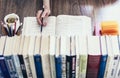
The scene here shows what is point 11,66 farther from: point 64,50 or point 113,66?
point 113,66

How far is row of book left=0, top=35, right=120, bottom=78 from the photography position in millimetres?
962

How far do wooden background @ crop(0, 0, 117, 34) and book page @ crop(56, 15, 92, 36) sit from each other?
0.37 feet

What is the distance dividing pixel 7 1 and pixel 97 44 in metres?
0.70

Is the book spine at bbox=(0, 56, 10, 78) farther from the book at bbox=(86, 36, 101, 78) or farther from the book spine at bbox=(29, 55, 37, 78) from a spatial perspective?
the book at bbox=(86, 36, 101, 78)

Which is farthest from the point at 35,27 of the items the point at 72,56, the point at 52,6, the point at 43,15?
the point at 72,56

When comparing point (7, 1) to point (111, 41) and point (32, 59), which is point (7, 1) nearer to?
point (32, 59)

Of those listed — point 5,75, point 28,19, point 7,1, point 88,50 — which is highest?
point 7,1

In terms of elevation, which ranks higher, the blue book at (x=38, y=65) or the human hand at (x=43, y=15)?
the human hand at (x=43, y=15)

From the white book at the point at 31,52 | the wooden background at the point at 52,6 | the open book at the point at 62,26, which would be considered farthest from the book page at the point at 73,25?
the white book at the point at 31,52

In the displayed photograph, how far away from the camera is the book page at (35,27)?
3.97 ft

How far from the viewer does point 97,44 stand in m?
0.99

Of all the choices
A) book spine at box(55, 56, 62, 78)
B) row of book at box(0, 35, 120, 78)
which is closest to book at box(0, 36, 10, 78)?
row of book at box(0, 35, 120, 78)

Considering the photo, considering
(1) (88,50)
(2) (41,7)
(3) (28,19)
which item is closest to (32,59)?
(1) (88,50)

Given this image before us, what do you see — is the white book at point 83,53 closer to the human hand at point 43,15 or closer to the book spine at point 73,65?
the book spine at point 73,65
